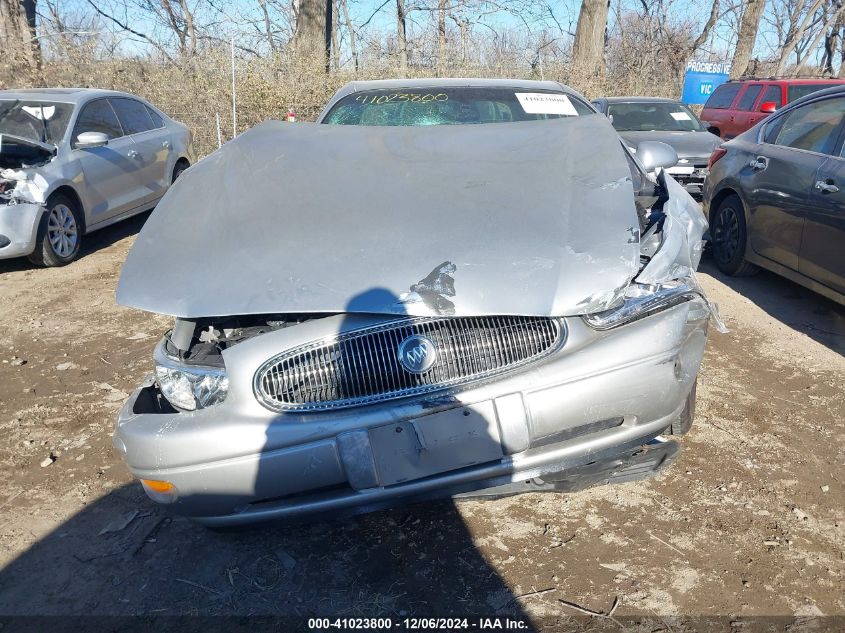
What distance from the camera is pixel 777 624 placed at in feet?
7.08

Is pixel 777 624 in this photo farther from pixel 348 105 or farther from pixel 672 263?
pixel 348 105

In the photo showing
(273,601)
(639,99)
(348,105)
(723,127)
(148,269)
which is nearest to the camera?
(273,601)

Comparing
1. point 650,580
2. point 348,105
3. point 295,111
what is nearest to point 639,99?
point 295,111

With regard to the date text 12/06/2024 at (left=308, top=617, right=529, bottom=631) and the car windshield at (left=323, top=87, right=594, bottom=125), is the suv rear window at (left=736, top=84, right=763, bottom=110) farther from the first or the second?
the date text 12/06/2024 at (left=308, top=617, right=529, bottom=631)

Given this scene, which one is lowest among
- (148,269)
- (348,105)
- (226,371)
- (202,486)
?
(202,486)

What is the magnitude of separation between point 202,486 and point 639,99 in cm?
988

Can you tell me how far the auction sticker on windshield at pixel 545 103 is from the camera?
422 centimetres

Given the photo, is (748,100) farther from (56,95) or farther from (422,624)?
(422,624)

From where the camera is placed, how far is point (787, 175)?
16.1 ft

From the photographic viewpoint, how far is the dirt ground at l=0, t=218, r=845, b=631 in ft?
7.56

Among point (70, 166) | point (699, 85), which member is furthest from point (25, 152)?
point (699, 85)

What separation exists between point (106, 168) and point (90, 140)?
1.97 feet

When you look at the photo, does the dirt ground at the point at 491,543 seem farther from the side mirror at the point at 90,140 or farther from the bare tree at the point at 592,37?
the bare tree at the point at 592,37

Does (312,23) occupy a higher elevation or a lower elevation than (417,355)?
higher
